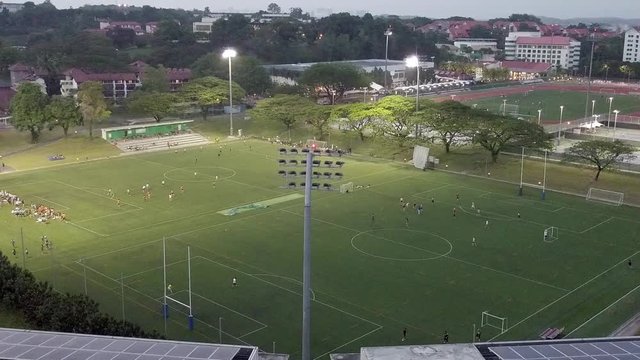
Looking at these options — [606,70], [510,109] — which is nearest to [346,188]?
[510,109]

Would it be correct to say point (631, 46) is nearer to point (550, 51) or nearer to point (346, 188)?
point (550, 51)

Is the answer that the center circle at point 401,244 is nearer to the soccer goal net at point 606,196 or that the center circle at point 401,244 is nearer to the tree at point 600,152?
the soccer goal net at point 606,196

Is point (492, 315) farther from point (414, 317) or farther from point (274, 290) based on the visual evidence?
point (274, 290)

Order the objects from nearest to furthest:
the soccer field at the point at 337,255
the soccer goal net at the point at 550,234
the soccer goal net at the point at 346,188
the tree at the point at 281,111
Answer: the soccer field at the point at 337,255 → the soccer goal net at the point at 550,234 → the soccer goal net at the point at 346,188 → the tree at the point at 281,111

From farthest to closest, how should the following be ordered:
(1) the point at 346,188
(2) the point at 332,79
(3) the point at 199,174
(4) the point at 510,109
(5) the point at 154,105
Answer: (2) the point at 332,79, (4) the point at 510,109, (5) the point at 154,105, (3) the point at 199,174, (1) the point at 346,188

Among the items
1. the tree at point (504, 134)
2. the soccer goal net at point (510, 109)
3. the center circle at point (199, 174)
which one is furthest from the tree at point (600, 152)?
the soccer goal net at point (510, 109)

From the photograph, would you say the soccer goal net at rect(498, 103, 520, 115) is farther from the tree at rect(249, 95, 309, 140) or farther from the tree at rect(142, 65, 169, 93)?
the tree at rect(142, 65, 169, 93)
